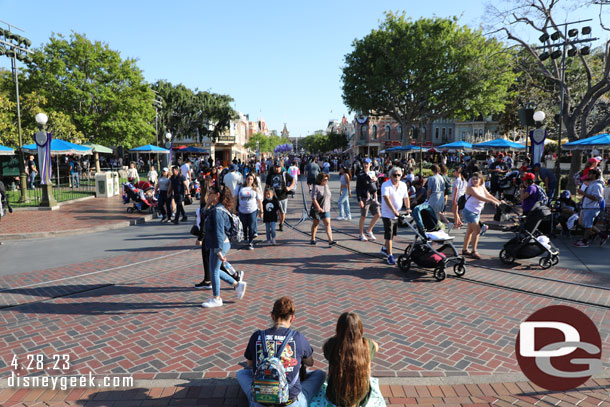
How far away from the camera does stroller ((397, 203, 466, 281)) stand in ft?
21.7

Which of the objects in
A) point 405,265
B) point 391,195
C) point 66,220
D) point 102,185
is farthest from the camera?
point 102,185

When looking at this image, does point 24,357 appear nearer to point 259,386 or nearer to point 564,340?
point 259,386

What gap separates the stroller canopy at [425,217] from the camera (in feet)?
22.1

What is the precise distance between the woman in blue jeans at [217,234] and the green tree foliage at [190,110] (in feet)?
A: 135

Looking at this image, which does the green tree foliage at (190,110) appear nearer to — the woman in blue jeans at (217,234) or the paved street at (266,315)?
the paved street at (266,315)

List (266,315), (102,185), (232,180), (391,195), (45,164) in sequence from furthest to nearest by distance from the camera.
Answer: (102,185) → (45,164) → (232,180) → (391,195) → (266,315)

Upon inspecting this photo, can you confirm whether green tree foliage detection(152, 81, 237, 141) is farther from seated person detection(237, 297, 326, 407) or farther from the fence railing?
seated person detection(237, 297, 326, 407)

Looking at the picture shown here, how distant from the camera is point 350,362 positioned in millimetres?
2713

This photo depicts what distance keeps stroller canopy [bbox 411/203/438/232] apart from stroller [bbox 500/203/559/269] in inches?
69.9

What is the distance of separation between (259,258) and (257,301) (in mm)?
2524

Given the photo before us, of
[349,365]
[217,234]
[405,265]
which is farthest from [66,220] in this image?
[349,365]

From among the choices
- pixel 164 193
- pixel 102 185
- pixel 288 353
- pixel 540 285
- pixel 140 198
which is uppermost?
pixel 102 185

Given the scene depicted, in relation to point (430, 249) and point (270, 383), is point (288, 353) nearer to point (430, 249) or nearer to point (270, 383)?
point (270, 383)

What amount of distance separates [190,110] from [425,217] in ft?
140
